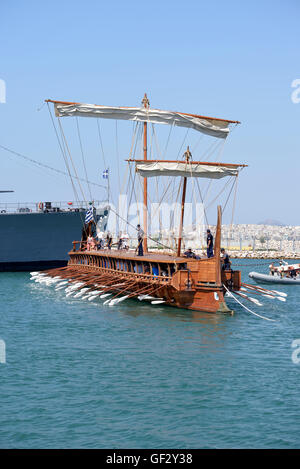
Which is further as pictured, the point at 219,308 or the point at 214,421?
the point at 219,308

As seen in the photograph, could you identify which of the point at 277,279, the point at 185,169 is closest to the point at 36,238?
the point at 277,279

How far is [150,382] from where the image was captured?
15.5 meters

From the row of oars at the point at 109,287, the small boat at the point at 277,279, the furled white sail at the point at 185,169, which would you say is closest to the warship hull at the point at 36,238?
the row of oars at the point at 109,287

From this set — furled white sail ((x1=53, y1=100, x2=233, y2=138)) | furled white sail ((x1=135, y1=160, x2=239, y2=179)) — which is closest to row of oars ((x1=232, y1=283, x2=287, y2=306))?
furled white sail ((x1=135, y1=160, x2=239, y2=179))

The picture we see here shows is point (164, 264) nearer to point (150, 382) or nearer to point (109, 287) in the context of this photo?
point (109, 287)

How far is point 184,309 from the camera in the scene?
27828 mm

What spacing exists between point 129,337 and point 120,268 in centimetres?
1229

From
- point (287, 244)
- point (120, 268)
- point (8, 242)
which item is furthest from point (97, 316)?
point (287, 244)

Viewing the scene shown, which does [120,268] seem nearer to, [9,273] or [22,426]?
[22,426]

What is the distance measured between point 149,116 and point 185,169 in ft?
27.3

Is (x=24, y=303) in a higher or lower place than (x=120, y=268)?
lower


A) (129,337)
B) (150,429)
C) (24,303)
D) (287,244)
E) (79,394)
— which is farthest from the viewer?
(287,244)

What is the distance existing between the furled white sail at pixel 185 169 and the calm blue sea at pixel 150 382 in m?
8.40
